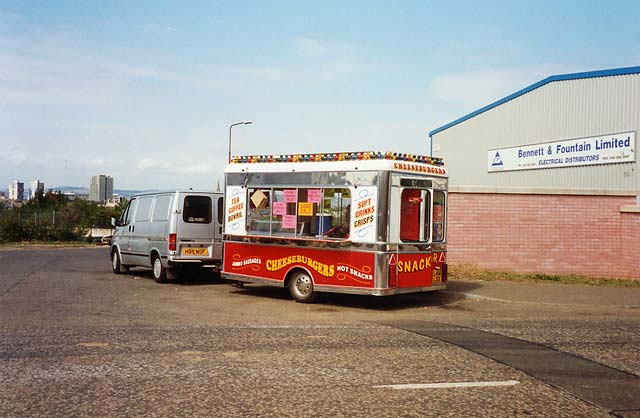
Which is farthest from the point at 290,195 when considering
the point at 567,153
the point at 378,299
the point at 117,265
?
the point at 567,153

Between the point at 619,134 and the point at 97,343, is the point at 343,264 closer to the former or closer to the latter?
the point at 97,343

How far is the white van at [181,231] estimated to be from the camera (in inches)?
642

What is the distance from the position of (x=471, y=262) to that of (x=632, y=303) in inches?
211

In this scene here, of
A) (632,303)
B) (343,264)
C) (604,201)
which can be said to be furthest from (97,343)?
(604,201)

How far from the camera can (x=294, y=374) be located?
6.67 metres

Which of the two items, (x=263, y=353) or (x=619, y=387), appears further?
(x=263, y=353)

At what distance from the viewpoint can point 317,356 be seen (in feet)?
24.9

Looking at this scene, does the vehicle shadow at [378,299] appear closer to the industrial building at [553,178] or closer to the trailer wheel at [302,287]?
the trailer wheel at [302,287]

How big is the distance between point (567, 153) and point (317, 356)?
19568 mm

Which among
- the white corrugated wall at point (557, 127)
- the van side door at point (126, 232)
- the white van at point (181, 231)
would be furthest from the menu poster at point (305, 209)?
the white corrugated wall at point (557, 127)

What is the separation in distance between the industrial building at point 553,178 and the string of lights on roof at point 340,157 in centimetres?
555

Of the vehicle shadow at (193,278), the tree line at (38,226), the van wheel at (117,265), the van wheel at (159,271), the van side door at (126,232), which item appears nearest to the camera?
the van wheel at (159,271)

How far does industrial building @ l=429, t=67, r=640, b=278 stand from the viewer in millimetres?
18062

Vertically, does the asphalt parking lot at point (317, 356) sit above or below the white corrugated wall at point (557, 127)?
below
